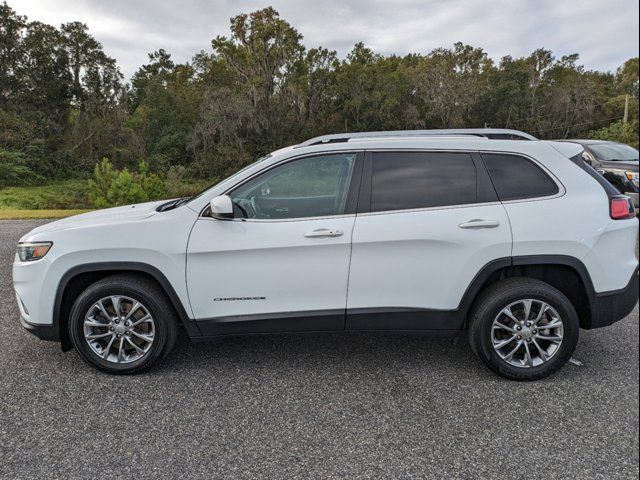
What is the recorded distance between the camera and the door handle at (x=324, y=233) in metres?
2.55

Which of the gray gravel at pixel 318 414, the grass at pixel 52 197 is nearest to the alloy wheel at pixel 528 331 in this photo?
the gray gravel at pixel 318 414

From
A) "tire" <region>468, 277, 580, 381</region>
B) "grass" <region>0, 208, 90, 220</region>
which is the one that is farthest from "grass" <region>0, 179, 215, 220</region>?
"tire" <region>468, 277, 580, 381</region>

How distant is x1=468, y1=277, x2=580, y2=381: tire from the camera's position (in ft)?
8.46

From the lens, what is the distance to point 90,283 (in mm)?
2852

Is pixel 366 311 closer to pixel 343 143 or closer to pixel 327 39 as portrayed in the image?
pixel 343 143

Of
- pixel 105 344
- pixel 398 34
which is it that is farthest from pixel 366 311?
pixel 398 34

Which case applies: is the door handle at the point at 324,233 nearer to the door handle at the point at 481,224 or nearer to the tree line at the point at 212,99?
the door handle at the point at 481,224

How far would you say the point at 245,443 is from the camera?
6.88 feet

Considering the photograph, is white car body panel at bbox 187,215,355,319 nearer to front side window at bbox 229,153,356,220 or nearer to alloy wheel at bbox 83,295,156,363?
front side window at bbox 229,153,356,220

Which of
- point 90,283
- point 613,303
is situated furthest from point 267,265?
point 613,303

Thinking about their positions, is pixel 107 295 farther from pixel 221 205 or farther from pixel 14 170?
pixel 14 170

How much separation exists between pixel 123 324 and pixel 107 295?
230mm

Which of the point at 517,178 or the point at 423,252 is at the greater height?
the point at 517,178

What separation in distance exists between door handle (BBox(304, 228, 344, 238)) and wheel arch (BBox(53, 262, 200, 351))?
40.0 inches
